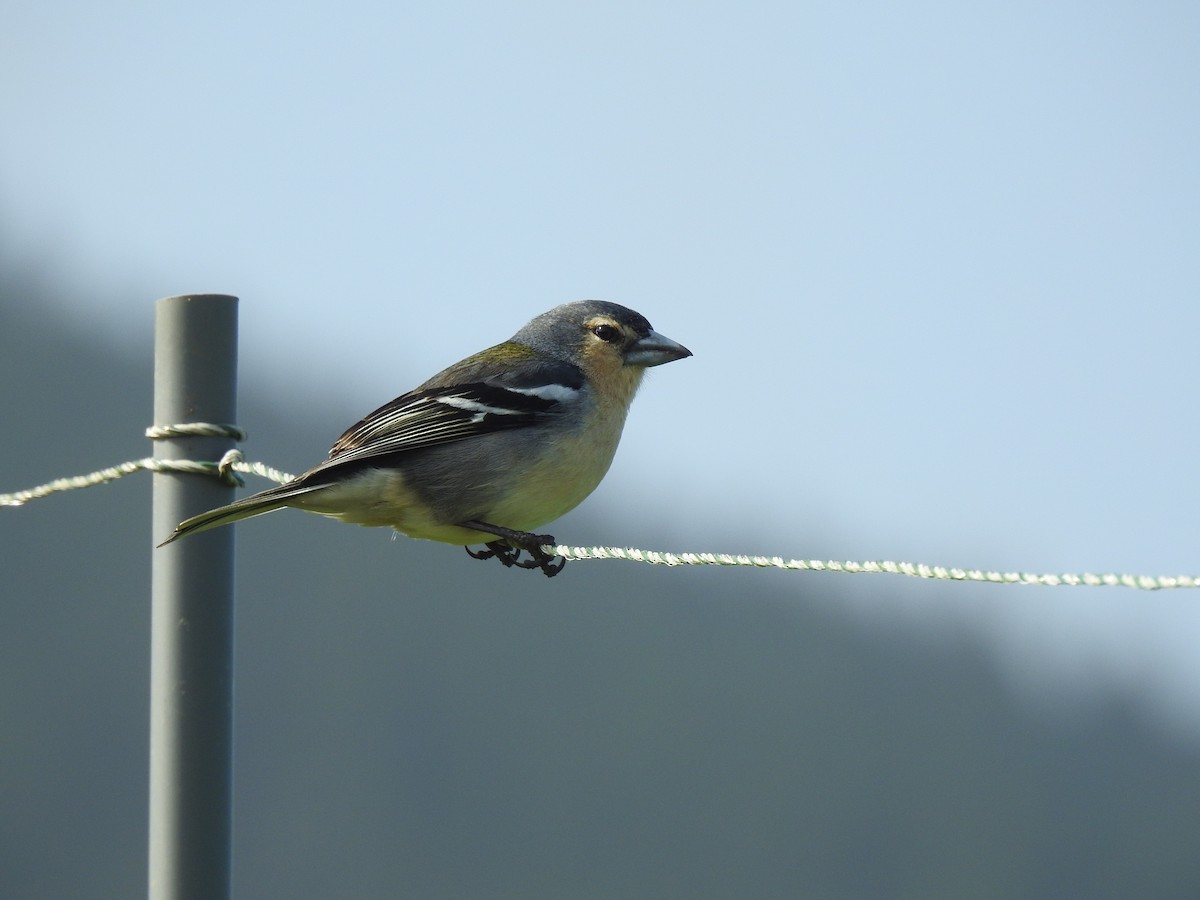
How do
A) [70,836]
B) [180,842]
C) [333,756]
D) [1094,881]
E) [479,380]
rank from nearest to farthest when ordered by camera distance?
1. [180,842]
2. [479,380]
3. [70,836]
4. [333,756]
5. [1094,881]

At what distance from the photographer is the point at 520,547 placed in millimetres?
5047

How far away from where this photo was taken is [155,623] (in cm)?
441

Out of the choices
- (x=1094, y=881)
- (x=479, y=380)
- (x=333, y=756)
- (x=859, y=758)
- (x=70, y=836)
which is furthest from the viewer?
(x=859, y=758)

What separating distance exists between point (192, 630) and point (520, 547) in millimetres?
1182

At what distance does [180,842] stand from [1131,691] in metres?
83.2

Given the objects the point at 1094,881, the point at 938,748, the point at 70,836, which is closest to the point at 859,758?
the point at 938,748

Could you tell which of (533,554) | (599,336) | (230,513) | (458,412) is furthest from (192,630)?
(599,336)

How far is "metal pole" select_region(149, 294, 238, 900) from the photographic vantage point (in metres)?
4.21

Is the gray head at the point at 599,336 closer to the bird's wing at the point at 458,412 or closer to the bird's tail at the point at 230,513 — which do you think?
the bird's wing at the point at 458,412

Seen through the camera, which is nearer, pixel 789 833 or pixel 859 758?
pixel 789 833

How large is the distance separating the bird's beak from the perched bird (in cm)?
34

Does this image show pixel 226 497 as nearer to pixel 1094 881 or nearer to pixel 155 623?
pixel 155 623

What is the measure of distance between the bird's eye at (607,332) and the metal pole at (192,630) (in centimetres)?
183

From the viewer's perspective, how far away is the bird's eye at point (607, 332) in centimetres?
610
